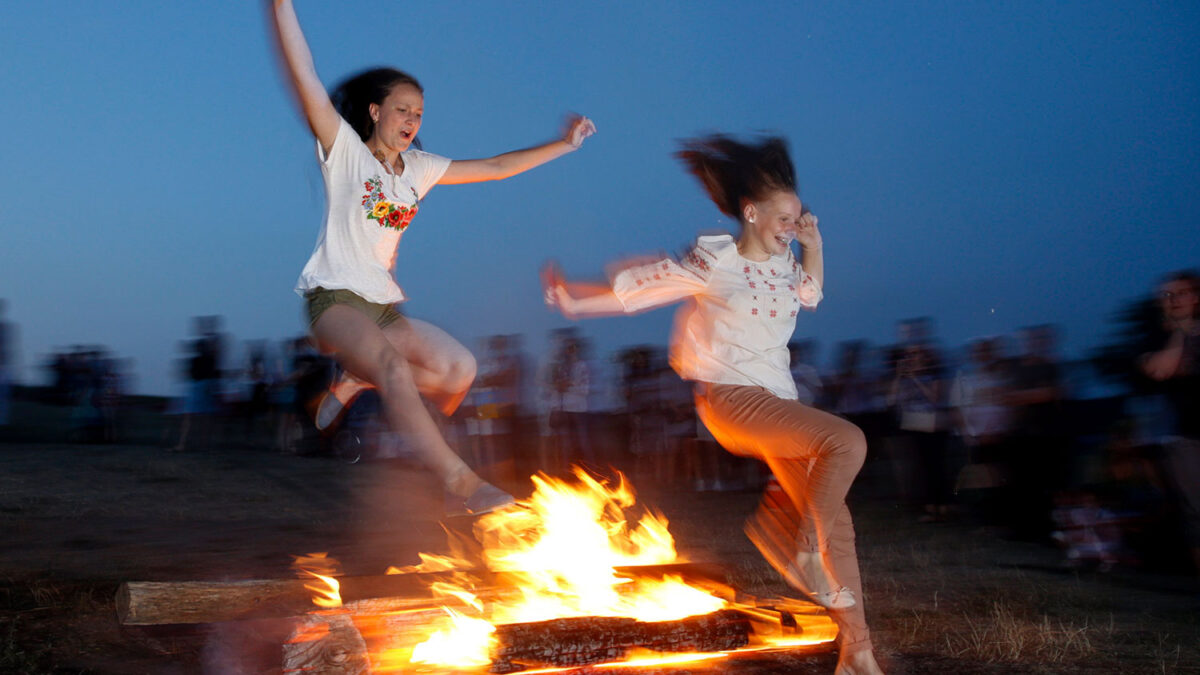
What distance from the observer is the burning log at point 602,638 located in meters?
3.54

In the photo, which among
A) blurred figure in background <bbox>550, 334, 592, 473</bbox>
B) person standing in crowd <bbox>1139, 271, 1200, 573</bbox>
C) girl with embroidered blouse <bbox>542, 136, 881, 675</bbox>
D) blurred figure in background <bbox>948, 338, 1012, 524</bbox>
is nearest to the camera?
girl with embroidered blouse <bbox>542, 136, 881, 675</bbox>

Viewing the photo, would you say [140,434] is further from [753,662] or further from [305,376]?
[753,662]

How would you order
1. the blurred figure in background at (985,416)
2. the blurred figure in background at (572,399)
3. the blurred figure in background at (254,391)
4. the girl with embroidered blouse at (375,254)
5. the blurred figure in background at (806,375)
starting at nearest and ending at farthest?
the girl with embroidered blouse at (375,254)
the blurred figure in background at (985,416)
the blurred figure in background at (806,375)
the blurred figure in background at (572,399)
the blurred figure in background at (254,391)

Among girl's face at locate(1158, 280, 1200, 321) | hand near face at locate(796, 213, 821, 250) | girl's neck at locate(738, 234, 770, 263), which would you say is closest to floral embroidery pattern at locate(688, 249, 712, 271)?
girl's neck at locate(738, 234, 770, 263)

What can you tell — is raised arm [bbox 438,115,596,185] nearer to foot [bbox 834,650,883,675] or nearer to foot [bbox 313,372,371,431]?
foot [bbox 313,372,371,431]

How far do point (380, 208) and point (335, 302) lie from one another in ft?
1.50

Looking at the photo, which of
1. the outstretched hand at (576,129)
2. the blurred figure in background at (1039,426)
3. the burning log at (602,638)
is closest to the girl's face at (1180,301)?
the blurred figure in background at (1039,426)

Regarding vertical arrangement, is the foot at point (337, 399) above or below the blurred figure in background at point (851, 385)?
above

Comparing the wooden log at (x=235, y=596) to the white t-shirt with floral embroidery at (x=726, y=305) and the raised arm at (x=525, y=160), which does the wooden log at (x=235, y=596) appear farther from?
the raised arm at (x=525, y=160)

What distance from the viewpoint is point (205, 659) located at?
3.64 m

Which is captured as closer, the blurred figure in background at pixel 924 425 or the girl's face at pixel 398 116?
the girl's face at pixel 398 116

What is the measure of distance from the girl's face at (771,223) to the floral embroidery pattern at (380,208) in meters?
1.57

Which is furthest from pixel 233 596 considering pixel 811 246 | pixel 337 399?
pixel 811 246

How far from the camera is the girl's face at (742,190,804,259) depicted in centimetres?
423
